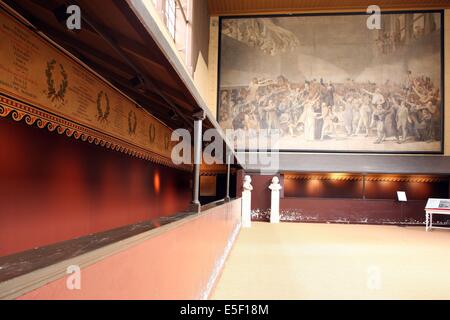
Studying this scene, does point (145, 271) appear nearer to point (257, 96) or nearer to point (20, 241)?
point (20, 241)

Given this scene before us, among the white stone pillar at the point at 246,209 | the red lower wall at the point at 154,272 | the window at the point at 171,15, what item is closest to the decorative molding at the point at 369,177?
the white stone pillar at the point at 246,209

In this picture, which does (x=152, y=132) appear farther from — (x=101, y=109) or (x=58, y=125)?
(x=58, y=125)

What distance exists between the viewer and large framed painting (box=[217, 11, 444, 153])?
15969 millimetres

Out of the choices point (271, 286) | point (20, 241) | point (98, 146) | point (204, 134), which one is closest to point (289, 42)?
point (204, 134)

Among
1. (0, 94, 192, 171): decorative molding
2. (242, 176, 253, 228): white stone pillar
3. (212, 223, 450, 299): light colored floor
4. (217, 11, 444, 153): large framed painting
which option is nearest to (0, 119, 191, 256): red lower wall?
(0, 94, 192, 171): decorative molding

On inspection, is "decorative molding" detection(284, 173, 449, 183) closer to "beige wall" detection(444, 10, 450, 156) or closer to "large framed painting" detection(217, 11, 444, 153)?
"large framed painting" detection(217, 11, 444, 153)

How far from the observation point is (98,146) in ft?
19.4

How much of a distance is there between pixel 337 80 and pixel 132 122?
38.8 ft

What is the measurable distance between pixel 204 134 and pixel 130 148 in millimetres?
1373

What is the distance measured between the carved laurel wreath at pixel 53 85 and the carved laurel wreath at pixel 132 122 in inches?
84.5

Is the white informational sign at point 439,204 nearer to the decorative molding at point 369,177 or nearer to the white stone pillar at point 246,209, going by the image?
the decorative molding at point 369,177

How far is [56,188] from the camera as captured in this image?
15.3ft

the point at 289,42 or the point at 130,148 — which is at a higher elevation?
the point at 289,42
